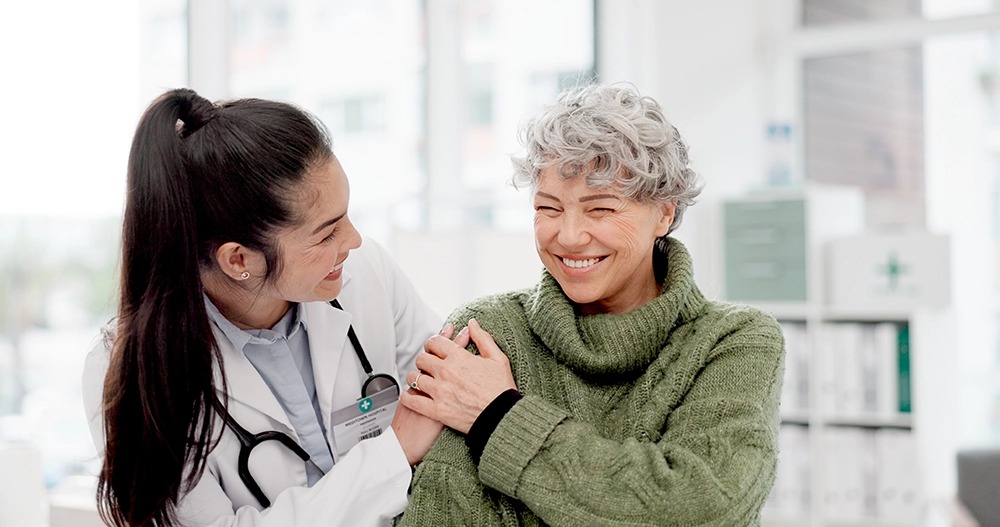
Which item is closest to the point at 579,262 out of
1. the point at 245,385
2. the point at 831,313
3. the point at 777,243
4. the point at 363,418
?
the point at 363,418

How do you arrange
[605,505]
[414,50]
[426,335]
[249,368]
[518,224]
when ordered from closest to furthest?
[605,505] → [249,368] → [426,335] → [414,50] → [518,224]

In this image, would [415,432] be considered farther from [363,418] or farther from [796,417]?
[796,417]

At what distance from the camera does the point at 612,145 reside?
60.4 inches

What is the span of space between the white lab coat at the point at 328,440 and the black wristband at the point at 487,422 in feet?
0.44

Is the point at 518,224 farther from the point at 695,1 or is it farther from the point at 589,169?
the point at 589,169

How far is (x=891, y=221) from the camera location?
4.30 m

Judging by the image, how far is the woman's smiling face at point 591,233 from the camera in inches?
62.0

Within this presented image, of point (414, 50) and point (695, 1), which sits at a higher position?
point (695, 1)

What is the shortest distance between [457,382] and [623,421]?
0.94 ft

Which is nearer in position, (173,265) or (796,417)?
(173,265)

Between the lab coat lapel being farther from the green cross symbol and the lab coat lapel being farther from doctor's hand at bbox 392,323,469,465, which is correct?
the green cross symbol

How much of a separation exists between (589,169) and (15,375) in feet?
4.96

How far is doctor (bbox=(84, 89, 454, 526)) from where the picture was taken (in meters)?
1.51

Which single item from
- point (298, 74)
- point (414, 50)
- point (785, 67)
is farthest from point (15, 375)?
point (785, 67)
